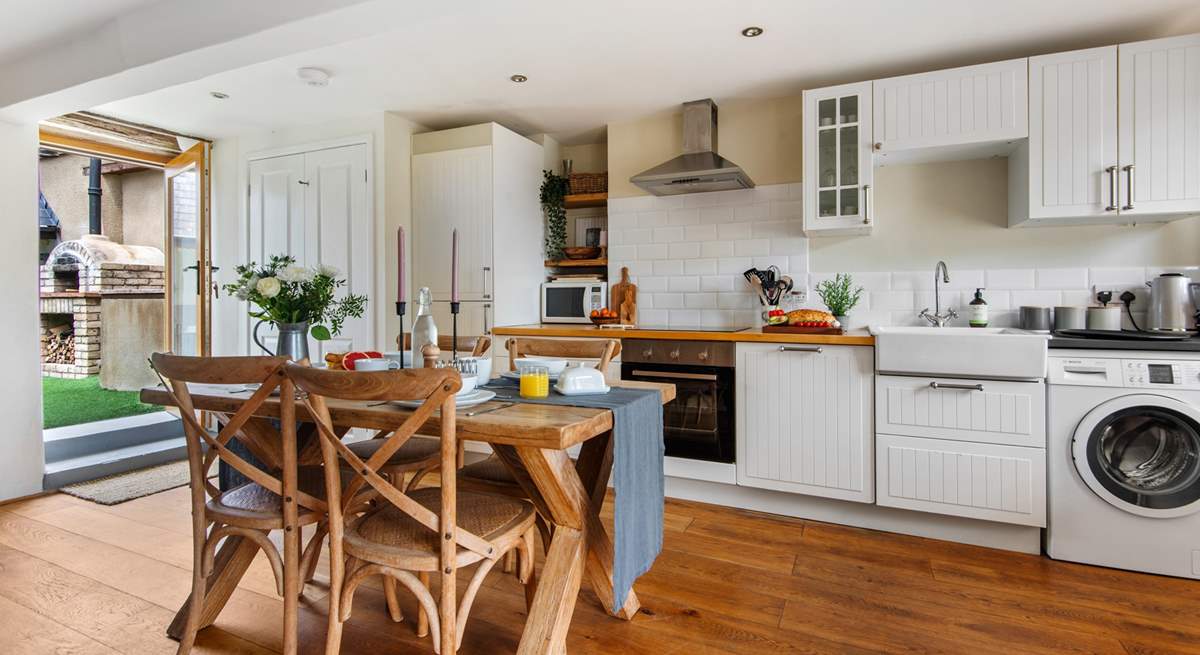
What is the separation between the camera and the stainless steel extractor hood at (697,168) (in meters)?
3.36

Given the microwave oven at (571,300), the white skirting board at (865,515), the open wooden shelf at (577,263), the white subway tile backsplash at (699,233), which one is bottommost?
the white skirting board at (865,515)

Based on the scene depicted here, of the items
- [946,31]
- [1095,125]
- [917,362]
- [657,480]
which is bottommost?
[657,480]

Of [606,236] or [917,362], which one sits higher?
[606,236]

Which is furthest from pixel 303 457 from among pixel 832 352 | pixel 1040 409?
pixel 1040 409

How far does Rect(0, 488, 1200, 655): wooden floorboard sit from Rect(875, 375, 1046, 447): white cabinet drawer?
1.69 feet

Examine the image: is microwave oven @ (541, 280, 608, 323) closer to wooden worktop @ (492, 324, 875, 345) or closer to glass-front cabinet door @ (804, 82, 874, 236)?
wooden worktop @ (492, 324, 875, 345)

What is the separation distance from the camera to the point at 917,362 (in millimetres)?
2611

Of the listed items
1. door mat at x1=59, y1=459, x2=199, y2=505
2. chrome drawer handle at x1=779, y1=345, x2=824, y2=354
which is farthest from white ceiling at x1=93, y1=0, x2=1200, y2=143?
door mat at x1=59, y1=459, x2=199, y2=505

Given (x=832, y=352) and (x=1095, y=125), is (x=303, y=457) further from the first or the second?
(x=1095, y=125)

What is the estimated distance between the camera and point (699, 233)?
3789 millimetres

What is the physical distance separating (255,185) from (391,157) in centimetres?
127

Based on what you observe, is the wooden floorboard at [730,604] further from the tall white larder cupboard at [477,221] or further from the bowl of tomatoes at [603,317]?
the tall white larder cupboard at [477,221]

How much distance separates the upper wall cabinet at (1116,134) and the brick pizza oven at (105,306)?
7.74 m

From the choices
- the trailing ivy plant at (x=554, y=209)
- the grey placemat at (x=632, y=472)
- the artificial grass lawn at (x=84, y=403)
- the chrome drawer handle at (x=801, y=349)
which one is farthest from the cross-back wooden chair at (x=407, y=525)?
the artificial grass lawn at (x=84, y=403)
